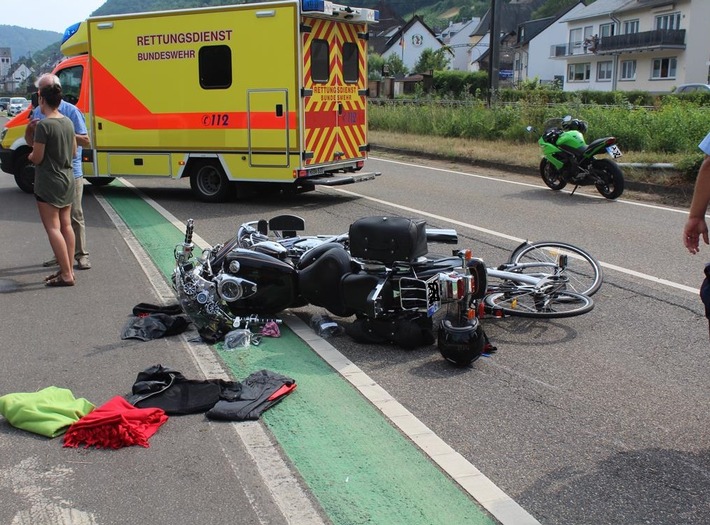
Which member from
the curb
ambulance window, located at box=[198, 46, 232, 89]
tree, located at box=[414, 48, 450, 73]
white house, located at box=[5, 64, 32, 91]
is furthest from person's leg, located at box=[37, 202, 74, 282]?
white house, located at box=[5, 64, 32, 91]

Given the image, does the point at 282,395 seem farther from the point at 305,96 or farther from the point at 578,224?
the point at 305,96

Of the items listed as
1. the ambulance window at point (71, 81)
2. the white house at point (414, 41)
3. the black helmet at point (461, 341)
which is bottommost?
the black helmet at point (461, 341)

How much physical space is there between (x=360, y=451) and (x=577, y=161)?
33.9 ft

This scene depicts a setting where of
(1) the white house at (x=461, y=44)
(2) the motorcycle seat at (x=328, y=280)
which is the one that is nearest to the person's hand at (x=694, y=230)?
(2) the motorcycle seat at (x=328, y=280)

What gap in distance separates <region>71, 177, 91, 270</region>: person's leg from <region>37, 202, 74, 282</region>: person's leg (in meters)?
0.37

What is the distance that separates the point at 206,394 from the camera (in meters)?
4.74

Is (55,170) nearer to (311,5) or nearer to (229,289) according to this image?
(229,289)

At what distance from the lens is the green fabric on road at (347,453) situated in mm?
3498

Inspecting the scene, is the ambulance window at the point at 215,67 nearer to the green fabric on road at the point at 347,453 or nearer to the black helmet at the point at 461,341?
the green fabric on road at the point at 347,453

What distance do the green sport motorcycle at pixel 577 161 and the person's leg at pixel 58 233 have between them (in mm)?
8792

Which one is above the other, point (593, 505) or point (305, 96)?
point (305, 96)

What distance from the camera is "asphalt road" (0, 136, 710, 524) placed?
145 inches

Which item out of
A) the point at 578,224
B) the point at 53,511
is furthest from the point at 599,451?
the point at 578,224

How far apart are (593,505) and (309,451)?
4.84 ft
